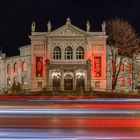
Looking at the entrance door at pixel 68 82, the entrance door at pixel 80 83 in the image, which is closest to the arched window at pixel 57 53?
the entrance door at pixel 68 82

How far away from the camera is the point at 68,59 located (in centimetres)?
7975

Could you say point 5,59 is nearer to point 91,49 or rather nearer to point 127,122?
point 91,49

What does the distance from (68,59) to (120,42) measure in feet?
30.7

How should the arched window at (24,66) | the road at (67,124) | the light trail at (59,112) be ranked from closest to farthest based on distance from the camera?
the road at (67,124) < the light trail at (59,112) < the arched window at (24,66)

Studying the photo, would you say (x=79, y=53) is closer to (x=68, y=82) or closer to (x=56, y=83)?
(x=68, y=82)

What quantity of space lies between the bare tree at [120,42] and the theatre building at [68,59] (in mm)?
1787

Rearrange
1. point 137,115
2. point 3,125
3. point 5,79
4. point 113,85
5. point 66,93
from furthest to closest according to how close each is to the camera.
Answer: point 5,79 → point 113,85 → point 66,93 → point 137,115 → point 3,125

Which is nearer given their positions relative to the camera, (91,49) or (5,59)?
(91,49)

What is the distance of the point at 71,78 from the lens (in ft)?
262

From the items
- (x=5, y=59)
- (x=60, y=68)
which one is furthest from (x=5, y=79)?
(x=60, y=68)

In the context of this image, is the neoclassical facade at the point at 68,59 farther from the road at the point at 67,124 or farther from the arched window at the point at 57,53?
the road at the point at 67,124

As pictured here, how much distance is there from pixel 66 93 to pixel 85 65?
479 inches

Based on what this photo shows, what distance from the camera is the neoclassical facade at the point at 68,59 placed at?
261 ft

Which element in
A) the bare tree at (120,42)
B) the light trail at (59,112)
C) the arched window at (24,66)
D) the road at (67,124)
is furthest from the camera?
the arched window at (24,66)
